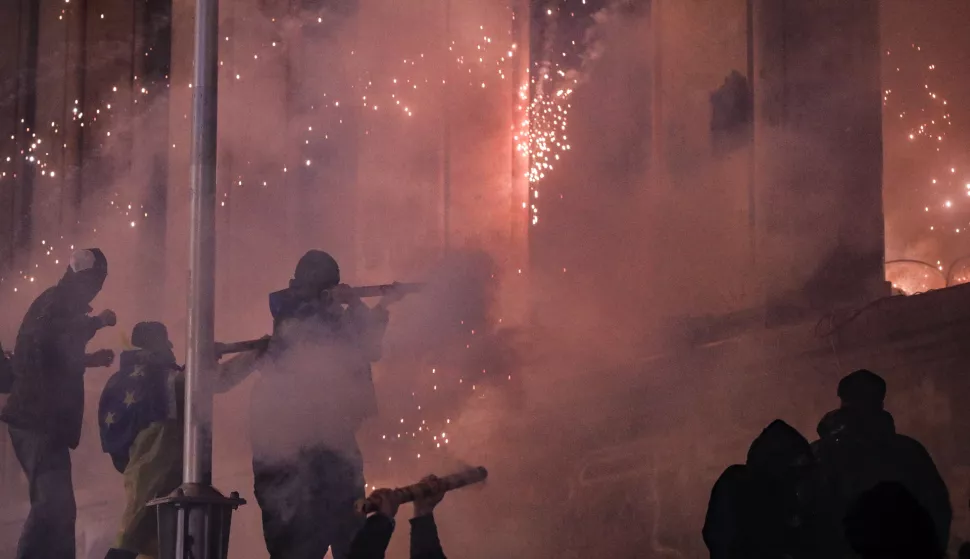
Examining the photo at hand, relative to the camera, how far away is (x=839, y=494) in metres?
4.45

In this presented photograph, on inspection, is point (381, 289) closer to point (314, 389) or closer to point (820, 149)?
point (314, 389)

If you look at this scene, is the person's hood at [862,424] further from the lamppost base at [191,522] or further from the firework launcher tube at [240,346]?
the firework launcher tube at [240,346]

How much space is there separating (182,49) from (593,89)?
3.85 metres

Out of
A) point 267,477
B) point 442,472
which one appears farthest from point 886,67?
point 267,477

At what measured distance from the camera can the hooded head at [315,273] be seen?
5266mm

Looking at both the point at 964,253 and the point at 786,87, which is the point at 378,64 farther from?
the point at 964,253

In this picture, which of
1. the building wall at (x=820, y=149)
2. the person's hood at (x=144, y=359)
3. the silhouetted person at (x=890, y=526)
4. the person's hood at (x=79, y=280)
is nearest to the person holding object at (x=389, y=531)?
the person's hood at (x=144, y=359)

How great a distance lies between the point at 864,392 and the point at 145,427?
3.59 metres

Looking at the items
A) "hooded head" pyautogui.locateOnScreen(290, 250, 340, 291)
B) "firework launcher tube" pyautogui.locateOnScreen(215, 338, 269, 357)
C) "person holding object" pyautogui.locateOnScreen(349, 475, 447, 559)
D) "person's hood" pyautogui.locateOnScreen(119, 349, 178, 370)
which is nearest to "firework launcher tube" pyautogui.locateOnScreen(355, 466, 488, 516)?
"person holding object" pyautogui.locateOnScreen(349, 475, 447, 559)

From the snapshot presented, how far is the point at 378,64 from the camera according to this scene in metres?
7.49

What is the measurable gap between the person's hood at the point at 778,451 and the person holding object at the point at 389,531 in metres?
1.45

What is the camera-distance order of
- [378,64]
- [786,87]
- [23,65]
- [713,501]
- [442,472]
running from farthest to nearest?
1. [23,65]
2. [378,64]
3. [442,472]
4. [786,87]
5. [713,501]

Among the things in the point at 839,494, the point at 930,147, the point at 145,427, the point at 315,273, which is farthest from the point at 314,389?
the point at 930,147

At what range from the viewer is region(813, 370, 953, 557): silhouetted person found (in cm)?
444
